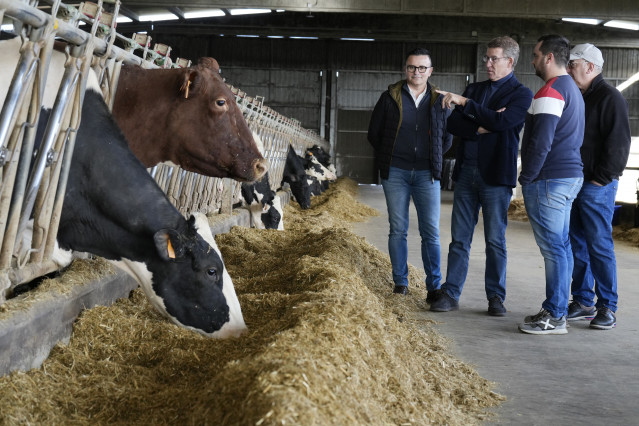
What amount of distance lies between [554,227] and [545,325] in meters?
0.70

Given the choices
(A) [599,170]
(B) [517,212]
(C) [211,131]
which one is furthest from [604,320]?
(B) [517,212]

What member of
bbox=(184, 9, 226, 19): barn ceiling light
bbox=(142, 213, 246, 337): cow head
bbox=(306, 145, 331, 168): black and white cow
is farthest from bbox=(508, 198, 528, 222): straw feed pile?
bbox=(184, 9, 226, 19): barn ceiling light

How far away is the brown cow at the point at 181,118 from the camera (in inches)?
181

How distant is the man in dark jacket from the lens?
5.89 metres

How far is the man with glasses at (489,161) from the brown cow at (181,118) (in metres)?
1.87

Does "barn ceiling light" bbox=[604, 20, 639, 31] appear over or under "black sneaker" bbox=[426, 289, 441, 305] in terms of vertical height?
over

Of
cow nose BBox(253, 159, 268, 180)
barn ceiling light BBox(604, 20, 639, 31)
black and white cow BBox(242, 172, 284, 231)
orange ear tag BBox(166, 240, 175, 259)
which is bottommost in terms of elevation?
black and white cow BBox(242, 172, 284, 231)

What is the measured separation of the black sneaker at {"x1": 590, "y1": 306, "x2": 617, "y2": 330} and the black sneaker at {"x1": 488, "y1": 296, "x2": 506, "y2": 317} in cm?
67

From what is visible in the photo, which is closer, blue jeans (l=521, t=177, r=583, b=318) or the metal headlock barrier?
the metal headlock barrier

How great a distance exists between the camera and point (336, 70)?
28.8 meters

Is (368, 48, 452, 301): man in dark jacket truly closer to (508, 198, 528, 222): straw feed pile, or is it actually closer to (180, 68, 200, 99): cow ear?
(180, 68, 200, 99): cow ear

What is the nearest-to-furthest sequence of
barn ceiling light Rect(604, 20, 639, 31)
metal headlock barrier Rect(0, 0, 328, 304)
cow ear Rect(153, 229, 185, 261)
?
metal headlock barrier Rect(0, 0, 328, 304) < cow ear Rect(153, 229, 185, 261) < barn ceiling light Rect(604, 20, 639, 31)

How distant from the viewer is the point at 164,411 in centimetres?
263

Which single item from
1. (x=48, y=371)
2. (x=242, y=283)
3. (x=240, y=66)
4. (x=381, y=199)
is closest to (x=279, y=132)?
(x=381, y=199)
